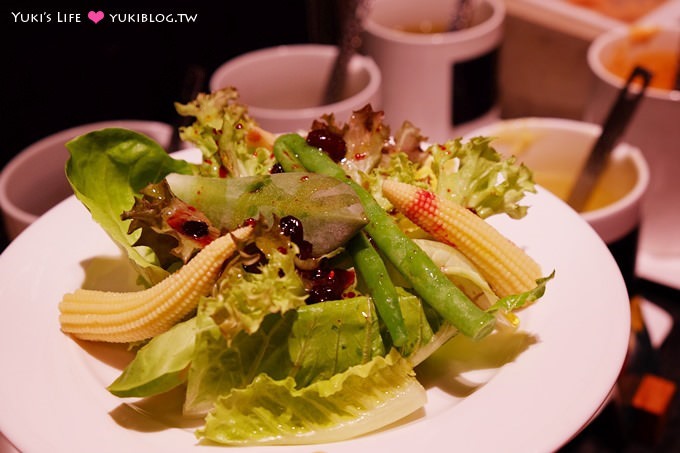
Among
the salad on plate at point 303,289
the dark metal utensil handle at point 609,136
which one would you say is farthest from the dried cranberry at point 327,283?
the dark metal utensil handle at point 609,136

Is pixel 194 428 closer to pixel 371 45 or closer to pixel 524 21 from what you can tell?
pixel 371 45

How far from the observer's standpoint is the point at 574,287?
41.5 inches

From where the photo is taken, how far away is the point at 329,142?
1187mm

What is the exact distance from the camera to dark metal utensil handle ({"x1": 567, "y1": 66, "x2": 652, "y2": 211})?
5.56ft

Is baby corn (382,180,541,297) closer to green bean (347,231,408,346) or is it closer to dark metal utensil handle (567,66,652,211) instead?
green bean (347,231,408,346)

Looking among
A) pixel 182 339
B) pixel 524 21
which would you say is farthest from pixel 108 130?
pixel 524 21

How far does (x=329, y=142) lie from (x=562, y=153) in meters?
0.84

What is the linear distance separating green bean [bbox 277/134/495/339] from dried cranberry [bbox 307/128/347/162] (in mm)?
102

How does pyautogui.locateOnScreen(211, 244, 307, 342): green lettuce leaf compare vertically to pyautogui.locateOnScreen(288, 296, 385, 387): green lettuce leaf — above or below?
above

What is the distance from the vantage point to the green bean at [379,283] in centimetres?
93

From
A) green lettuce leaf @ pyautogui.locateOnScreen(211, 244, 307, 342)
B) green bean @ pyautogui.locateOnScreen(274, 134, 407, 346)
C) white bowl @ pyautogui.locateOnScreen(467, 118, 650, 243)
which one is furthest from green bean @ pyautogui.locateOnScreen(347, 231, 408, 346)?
white bowl @ pyautogui.locateOnScreen(467, 118, 650, 243)

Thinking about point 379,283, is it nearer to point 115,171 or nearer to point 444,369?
point 444,369

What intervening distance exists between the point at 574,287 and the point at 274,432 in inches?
20.2

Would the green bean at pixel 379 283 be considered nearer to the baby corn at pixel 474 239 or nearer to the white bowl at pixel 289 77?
the baby corn at pixel 474 239
